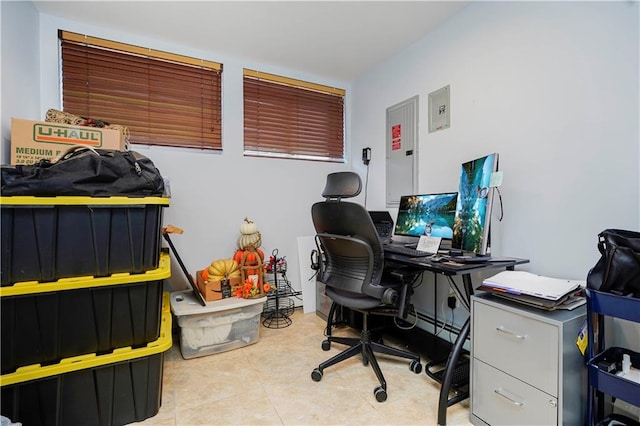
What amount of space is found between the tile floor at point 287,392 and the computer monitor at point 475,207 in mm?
855

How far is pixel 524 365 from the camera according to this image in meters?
1.24

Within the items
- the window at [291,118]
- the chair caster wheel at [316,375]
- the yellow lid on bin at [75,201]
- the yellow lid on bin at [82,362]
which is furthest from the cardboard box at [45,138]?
the chair caster wheel at [316,375]

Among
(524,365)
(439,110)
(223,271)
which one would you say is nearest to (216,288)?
(223,271)

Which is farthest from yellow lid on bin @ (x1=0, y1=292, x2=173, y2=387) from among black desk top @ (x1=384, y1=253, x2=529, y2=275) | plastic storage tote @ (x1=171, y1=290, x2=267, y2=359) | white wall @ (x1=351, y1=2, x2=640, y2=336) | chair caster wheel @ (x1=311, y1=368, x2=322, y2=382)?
white wall @ (x1=351, y1=2, x2=640, y2=336)

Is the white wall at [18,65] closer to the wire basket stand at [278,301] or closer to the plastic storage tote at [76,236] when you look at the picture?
the plastic storage tote at [76,236]

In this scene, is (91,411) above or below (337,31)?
below

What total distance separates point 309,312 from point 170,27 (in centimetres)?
270

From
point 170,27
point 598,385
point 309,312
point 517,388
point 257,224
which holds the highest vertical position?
point 170,27

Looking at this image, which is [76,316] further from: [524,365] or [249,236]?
[524,365]

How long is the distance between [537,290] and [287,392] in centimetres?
136

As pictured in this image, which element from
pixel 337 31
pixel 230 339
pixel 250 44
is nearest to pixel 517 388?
pixel 230 339

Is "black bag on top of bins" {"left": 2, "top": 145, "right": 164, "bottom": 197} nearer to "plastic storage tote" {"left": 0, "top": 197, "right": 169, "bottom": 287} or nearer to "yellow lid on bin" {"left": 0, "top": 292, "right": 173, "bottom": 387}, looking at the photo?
"plastic storage tote" {"left": 0, "top": 197, "right": 169, "bottom": 287}

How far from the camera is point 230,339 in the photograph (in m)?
2.19

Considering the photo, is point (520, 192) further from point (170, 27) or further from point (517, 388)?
point (170, 27)
